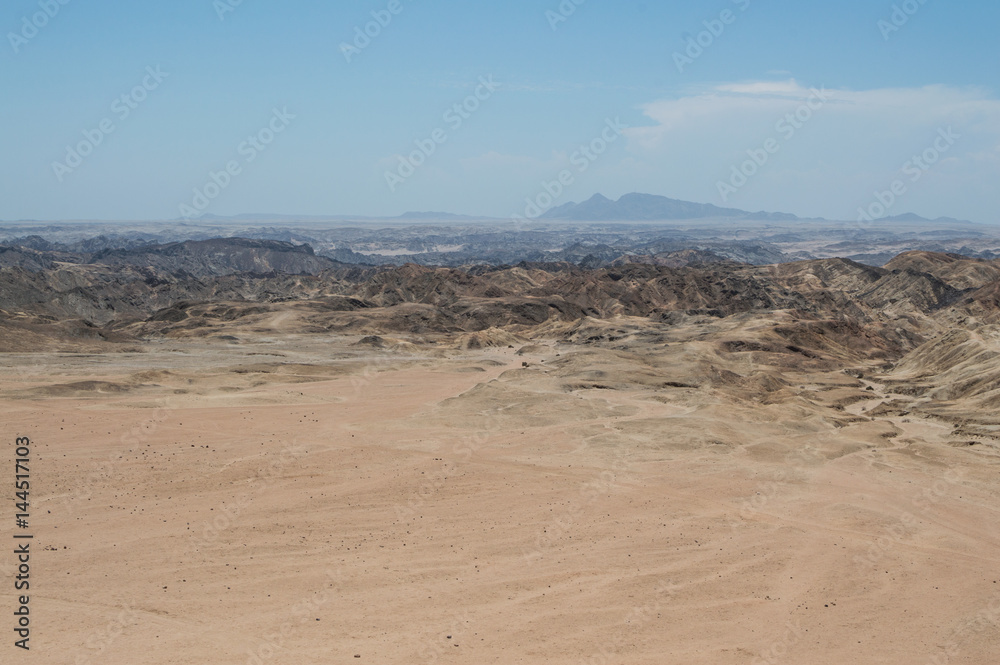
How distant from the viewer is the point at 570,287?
10406cm

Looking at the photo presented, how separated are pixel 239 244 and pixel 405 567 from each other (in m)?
195

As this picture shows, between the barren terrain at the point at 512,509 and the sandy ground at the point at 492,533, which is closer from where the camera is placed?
the sandy ground at the point at 492,533

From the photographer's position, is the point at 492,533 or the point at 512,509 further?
the point at 512,509

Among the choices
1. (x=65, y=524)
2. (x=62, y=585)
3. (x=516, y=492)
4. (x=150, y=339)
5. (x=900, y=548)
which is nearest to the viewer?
(x=62, y=585)

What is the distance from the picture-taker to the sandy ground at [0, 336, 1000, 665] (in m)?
15.7

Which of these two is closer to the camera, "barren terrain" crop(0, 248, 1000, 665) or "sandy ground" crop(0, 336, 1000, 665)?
"sandy ground" crop(0, 336, 1000, 665)

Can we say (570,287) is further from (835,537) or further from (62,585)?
(62,585)

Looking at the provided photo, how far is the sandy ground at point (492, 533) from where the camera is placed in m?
15.7

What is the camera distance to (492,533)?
2125 centimetres

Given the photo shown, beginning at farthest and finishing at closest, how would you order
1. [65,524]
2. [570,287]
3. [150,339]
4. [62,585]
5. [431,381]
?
[570,287] < [150,339] < [431,381] < [65,524] < [62,585]

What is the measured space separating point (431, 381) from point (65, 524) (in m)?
32.8

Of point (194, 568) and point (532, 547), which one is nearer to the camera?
point (194, 568)

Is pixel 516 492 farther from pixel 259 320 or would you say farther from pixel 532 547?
pixel 259 320

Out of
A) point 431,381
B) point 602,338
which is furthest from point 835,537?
point 602,338
